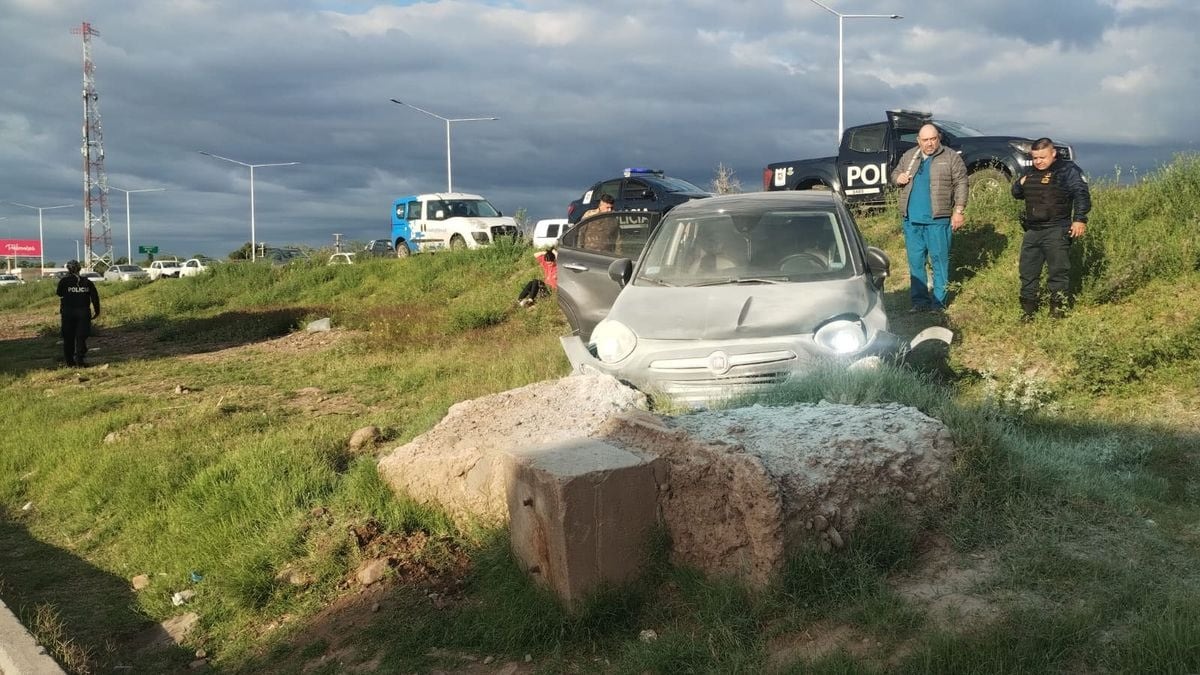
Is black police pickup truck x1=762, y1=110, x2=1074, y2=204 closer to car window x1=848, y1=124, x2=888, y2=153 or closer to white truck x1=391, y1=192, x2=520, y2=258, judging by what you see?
car window x1=848, y1=124, x2=888, y2=153

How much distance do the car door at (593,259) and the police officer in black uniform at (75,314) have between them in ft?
30.3

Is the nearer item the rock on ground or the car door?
the rock on ground

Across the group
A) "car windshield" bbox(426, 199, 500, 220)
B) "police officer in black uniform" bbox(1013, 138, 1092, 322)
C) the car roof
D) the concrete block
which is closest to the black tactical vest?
"police officer in black uniform" bbox(1013, 138, 1092, 322)

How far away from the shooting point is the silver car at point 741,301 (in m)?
5.67

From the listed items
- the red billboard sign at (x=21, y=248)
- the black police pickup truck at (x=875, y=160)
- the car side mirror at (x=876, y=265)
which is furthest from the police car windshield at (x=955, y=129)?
the red billboard sign at (x=21, y=248)

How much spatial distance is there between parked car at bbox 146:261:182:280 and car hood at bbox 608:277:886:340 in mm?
48607

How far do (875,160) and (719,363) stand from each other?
36.1 ft

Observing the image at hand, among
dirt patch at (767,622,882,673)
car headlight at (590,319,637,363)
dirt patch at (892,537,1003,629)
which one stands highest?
car headlight at (590,319,637,363)

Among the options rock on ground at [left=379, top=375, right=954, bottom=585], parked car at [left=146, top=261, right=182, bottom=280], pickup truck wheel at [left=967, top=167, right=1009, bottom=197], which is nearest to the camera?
rock on ground at [left=379, top=375, right=954, bottom=585]

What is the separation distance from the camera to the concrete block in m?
3.90

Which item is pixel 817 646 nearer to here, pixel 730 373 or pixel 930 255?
pixel 730 373

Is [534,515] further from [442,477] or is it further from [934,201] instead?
[934,201]

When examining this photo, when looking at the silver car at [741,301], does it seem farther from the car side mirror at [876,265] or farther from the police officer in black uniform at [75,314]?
the police officer in black uniform at [75,314]

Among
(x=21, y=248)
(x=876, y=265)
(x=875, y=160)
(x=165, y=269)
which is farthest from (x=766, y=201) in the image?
(x=21, y=248)
